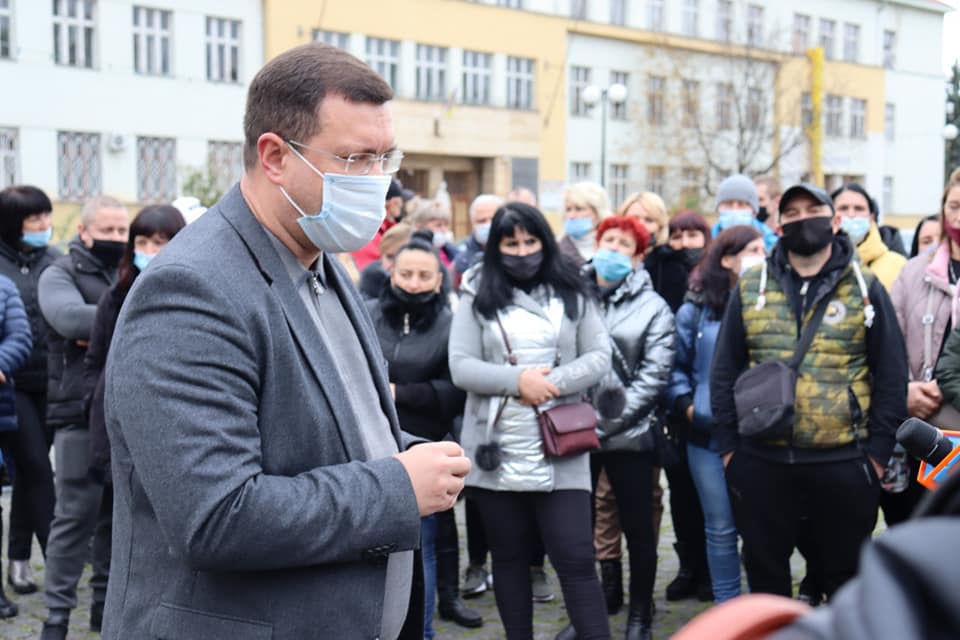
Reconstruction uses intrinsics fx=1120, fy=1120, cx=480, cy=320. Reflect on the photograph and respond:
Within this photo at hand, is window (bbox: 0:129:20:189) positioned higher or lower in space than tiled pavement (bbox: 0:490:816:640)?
higher

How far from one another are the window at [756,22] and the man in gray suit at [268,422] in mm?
48454

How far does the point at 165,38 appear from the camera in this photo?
3441 cm

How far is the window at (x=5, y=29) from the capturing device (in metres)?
31.3

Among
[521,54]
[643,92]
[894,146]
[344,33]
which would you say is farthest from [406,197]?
[894,146]

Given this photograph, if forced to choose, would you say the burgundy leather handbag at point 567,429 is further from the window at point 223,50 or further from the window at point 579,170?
the window at point 579,170

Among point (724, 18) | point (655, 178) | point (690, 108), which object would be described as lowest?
point (655, 178)

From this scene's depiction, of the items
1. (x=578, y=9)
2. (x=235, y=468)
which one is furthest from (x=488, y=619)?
(x=578, y=9)

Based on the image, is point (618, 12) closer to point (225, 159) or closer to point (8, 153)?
point (225, 159)

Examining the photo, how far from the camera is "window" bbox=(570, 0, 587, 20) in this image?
44625 mm

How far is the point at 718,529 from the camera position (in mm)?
5734

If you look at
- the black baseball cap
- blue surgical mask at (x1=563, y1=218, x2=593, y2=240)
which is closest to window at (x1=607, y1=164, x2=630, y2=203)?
blue surgical mask at (x1=563, y1=218, x2=593, y2=240)

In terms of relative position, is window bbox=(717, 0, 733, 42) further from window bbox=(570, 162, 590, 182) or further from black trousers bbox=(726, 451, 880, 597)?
black trousers bbox=(726, 451, 880, 597)

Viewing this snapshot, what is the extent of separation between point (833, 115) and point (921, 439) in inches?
2154

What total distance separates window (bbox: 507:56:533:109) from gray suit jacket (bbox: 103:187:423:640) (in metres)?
41.0
